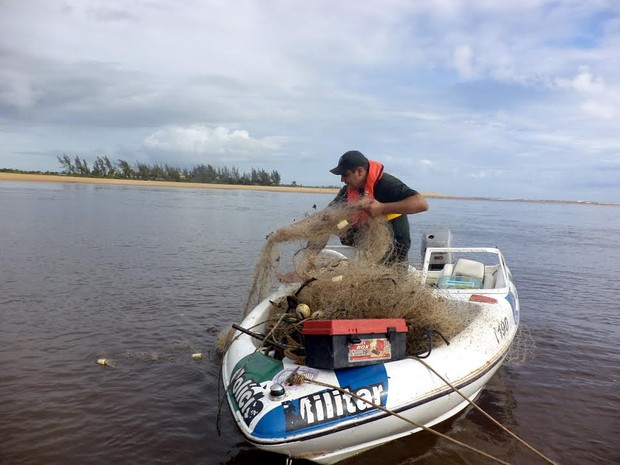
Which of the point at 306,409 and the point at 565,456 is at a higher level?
the point at 306,409

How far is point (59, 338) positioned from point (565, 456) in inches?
247

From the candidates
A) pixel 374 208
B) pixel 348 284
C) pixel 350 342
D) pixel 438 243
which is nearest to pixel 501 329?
pixel 374 208

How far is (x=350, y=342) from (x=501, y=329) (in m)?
2.54

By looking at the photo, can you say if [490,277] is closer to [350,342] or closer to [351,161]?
[351,161]

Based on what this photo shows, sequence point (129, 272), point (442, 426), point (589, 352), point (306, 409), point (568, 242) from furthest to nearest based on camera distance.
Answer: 1. point (568, 242)
2. point (129, 272)
3. point (589, 352)
4. point (442, 426)
5. point (306, 409)

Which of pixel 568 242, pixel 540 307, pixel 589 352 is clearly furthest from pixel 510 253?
pixel 589 352

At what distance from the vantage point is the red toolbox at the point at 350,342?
409 cm

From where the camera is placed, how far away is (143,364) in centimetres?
639

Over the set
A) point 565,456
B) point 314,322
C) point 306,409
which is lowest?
point 565,456

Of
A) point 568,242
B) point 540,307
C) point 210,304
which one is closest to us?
point 210,304

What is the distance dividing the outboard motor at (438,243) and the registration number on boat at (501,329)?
10.1 feet

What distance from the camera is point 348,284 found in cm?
477

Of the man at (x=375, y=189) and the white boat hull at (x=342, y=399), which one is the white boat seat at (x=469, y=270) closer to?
the man at (x=375, y=189)

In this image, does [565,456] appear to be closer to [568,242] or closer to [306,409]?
[306,409]
